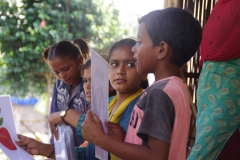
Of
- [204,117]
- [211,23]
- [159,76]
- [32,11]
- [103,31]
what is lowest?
[103,31]

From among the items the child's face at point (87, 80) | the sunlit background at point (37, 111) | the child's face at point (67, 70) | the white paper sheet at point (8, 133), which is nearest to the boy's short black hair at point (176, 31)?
the white paper sheet at point (8, 133)

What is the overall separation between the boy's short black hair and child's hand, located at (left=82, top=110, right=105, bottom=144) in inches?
11.3

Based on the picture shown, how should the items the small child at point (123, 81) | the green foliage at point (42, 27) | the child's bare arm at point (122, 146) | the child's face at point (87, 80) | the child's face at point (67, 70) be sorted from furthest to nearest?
the green foliage at point (42, 27) → the child's face at point (67, 70) → the child's face at point (87, 80) → the small child at point (123, 81) → the child's bare arm at point (122, 146)

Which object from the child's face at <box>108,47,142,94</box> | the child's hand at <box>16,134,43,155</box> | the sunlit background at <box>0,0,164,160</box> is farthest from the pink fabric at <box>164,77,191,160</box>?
the sunlit background at <box>0,0,164,160</box>

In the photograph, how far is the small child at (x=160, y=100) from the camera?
1.03m

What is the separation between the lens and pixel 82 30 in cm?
786

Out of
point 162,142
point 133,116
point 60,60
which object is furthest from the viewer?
point 60,60

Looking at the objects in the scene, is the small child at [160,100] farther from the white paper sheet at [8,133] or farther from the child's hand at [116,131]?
the white paper sheet at [8,133]

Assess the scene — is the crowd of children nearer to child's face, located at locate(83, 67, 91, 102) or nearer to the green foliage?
child's face, located at locate(83, 67, 91, 102)

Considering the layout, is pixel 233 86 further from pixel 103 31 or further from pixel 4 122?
pixel 103 31

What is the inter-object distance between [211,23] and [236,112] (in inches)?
12.1

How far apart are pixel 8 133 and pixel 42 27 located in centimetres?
628

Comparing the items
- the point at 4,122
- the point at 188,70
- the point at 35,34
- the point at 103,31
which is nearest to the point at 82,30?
the point at 103,31

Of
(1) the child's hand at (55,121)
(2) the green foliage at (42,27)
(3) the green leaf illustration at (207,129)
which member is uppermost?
(3) the green leaf illustration at (207,129)
